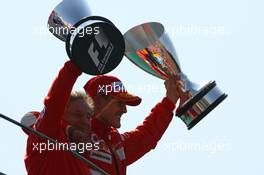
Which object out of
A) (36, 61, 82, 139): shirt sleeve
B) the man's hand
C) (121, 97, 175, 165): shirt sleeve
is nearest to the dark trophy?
(36, 61, 82, 139): shirt sleeve

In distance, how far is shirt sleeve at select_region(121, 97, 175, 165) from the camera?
25.5ft

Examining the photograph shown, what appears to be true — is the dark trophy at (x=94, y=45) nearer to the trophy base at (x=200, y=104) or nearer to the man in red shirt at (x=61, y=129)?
the man in red shirt at (x=61, y=129)

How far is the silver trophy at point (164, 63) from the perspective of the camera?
7.49m

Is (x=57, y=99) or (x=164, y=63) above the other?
Answer: (x=57, y=99)

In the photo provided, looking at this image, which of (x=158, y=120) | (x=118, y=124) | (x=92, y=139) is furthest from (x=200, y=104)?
(x=92, y=139)

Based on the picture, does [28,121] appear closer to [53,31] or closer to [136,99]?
[53,31]

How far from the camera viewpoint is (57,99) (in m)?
5.66

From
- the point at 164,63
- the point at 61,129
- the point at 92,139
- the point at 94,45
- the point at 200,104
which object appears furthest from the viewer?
the point at 164,63

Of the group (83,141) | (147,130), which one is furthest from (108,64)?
(147,130)

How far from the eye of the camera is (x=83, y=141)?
6.47 metres

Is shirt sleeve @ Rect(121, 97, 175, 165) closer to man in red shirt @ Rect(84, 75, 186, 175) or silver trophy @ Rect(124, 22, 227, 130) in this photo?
man in red shirt @ Rect(84, 75, 186, 175)

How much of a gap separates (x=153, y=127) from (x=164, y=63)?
1.85ft

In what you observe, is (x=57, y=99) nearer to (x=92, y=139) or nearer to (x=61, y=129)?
(x=61, y=129)

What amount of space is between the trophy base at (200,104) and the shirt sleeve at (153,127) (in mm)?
323
